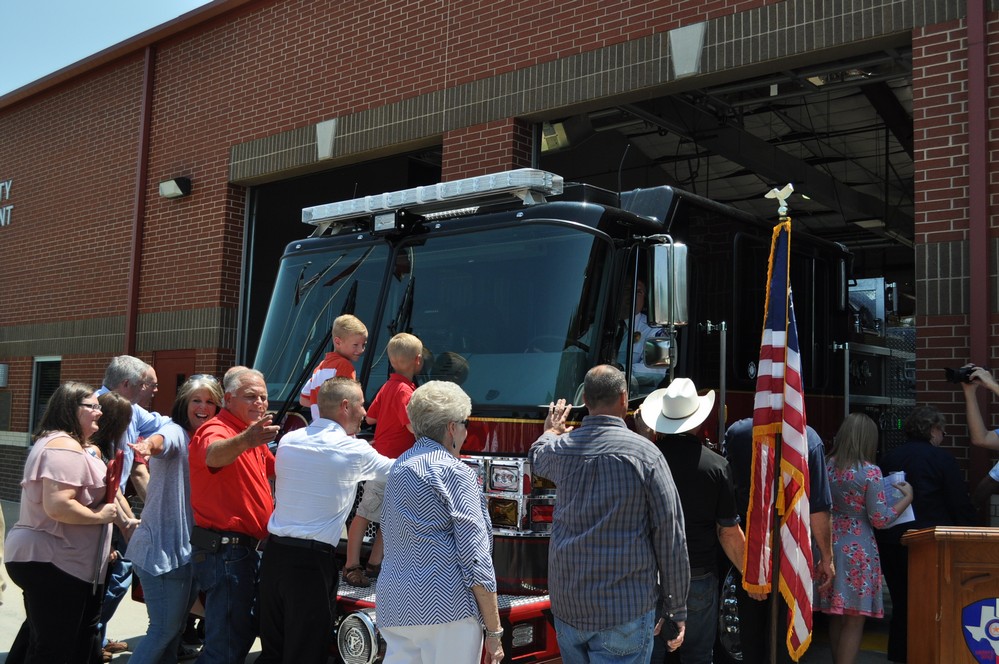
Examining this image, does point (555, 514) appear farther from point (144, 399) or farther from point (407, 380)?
point (144, 399)

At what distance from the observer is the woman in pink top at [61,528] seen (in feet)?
15.4

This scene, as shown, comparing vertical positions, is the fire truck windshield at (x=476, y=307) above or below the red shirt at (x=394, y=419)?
above

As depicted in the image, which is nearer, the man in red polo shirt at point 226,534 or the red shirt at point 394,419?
the man in red polo shirt at point 226,534

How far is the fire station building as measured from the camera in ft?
22.6

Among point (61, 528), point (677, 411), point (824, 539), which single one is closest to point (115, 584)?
point (61, 528)

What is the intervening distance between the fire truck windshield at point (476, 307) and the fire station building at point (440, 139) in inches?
120

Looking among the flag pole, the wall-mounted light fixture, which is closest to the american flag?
the flag pole

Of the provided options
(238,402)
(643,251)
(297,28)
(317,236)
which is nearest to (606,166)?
(297,28)

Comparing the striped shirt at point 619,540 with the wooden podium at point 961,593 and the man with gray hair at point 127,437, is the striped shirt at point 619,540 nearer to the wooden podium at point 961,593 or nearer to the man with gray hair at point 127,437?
the wooden podium at point 961,593

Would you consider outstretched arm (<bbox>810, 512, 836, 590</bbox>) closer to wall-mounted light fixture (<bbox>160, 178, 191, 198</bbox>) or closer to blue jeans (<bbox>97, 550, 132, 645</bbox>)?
blue jeans (<bbox>97, 550, 132, 645</bbox>)

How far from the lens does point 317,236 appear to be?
22.0 feet

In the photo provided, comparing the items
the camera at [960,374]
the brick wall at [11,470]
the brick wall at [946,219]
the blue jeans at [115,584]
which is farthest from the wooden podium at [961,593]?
the brick wall at [11,470]

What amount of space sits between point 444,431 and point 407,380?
1.44m

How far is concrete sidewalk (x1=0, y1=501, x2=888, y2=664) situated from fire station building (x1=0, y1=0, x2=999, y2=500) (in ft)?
5.16
